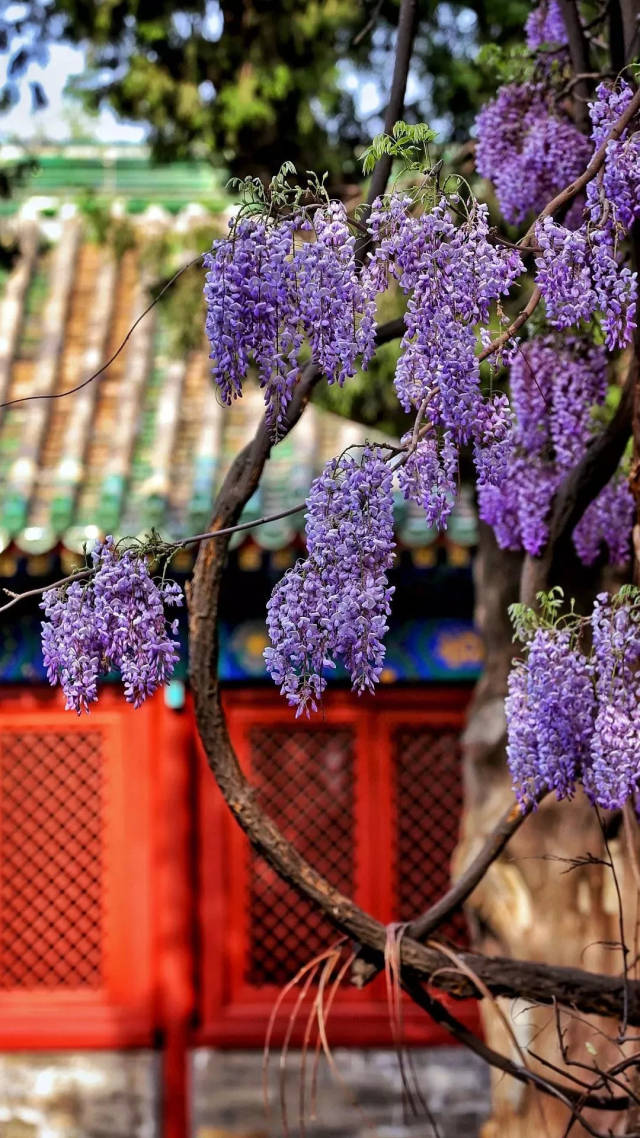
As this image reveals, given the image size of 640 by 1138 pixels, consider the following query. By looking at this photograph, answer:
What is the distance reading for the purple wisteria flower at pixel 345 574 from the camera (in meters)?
2.85

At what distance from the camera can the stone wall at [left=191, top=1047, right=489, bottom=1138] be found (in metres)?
7.23

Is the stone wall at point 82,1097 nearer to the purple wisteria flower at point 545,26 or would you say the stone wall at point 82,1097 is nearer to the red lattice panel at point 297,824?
the red lattice panel at point 297,824

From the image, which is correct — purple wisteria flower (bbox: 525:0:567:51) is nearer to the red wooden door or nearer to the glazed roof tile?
the glazed roof tile

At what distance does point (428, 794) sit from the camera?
764 centimetres

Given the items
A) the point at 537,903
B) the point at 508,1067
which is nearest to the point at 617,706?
the point at 508,1067

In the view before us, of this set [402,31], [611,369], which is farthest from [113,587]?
[611,369]

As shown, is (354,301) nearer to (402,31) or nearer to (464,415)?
(464,415)

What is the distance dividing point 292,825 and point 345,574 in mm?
4883

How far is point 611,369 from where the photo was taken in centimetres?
558

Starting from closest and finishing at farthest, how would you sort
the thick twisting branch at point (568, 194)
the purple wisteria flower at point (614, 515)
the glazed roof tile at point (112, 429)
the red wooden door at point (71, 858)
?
the thick twisting branch at point (568, 194) < the purple wisteria flower at point (614, 515) < the glazed roof tile at point (112, 429) < the red wooden door at point (71, 858)

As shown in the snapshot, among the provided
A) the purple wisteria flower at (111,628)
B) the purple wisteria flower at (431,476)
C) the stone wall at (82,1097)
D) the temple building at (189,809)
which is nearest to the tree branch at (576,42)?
the purple wisteria flower at (431,476)

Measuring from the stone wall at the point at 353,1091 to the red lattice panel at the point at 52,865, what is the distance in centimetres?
81

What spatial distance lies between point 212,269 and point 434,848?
510cm

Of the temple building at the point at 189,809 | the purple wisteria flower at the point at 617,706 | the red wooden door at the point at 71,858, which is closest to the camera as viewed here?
the purple wisteria flower at the point at 617,706
